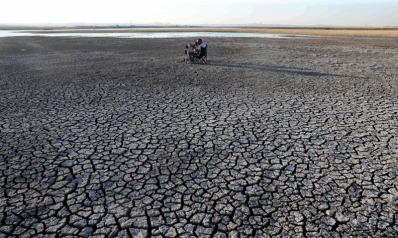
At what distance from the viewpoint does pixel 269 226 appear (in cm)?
320

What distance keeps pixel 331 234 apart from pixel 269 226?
0.65m

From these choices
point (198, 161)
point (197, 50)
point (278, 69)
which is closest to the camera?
point (198, 161)

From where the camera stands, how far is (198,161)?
184 inches

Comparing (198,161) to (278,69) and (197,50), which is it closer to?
(278,69)

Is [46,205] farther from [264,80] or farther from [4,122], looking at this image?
[264,80]

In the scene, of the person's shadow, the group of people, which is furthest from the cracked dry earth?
the group of people

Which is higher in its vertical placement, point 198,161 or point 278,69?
point 278,69

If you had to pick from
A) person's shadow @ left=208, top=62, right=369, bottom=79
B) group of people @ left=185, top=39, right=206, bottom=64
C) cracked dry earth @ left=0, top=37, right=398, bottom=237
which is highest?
group of people @ left=185, top=39, right=206, bottom=64

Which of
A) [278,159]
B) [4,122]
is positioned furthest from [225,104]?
[4,122]

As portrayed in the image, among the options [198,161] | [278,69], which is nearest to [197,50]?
[278,69]

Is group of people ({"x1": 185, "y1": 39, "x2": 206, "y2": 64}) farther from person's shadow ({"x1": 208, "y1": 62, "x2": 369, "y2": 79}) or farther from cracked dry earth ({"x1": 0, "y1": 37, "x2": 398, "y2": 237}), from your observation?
cracked dry earth ({"x1": 0, "y1": 37, "x2": 398, "y2": 237})

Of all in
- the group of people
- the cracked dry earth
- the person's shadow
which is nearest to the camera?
the cracked dry earth

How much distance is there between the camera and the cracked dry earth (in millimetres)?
3275

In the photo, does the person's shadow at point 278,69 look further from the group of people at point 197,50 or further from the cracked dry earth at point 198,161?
the cracked dry earth at point 198,161
